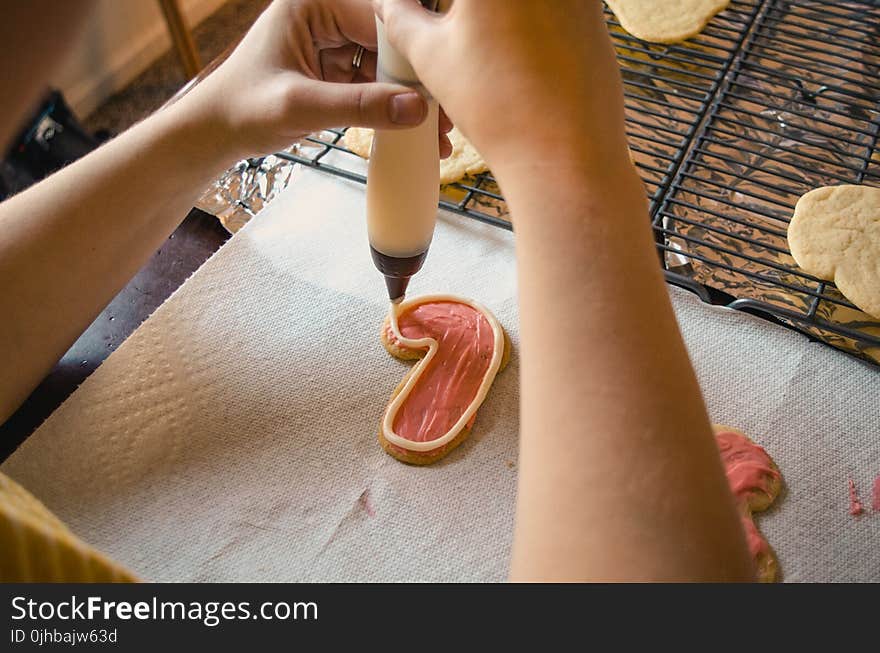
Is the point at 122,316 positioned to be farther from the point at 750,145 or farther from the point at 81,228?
the point at 750,145

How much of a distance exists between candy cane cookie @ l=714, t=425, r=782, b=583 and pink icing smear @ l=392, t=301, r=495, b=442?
0.32m

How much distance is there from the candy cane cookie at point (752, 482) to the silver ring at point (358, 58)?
66cm

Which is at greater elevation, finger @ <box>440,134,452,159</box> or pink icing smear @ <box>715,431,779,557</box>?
finger @ <box>440,134,452,159</box>

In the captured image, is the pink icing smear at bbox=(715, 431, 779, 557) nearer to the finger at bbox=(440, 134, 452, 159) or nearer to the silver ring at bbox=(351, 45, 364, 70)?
the finger at bbox=(440, 134, 452, 159)

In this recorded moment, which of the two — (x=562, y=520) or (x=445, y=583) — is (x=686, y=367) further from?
(x=445, y=583)

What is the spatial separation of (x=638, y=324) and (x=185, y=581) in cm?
60

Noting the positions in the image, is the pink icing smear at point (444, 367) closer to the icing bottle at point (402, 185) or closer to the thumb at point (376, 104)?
the icing bottle at point (402, 185)

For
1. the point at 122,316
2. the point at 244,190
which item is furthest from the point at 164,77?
the point at 122,316

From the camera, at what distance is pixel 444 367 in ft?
3.31

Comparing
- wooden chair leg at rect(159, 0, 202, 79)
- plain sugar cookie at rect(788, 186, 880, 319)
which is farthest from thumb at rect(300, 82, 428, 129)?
wooden chair leg at rect(159, 0, 202, 79)

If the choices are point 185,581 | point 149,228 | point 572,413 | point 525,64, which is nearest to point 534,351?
point 572,413

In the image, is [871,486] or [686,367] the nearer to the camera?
[686,367]

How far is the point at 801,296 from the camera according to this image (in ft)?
3.49

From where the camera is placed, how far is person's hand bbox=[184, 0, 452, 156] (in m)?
0.78
